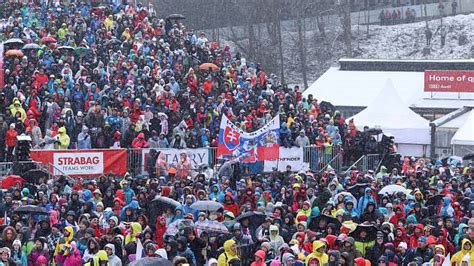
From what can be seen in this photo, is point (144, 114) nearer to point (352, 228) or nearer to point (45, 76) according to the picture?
point (45, 76)

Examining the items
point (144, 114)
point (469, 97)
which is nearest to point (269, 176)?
point (144, 114)

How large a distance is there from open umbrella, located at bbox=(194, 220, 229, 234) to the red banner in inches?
278

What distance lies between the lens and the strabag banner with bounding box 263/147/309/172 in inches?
1265

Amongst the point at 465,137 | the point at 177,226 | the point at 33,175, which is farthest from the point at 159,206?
the point at 465,137

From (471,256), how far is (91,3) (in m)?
22.3

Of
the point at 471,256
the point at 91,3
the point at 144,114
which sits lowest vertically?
the point at 471,256

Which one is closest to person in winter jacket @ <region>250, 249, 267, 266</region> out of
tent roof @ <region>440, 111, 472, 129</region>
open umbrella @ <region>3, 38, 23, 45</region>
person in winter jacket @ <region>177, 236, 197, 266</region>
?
person in winter jacket @ <region>177, 236, 197, 266</region>

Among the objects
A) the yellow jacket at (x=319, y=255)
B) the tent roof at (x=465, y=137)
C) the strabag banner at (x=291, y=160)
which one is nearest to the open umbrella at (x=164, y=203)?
the yellow jacket at (x=319, y=255)

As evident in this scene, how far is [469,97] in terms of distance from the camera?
55.7 m

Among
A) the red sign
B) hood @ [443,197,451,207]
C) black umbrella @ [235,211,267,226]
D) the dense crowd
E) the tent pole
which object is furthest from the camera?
the red sign

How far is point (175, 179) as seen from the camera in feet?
92.6

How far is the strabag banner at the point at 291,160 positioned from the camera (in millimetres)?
32125

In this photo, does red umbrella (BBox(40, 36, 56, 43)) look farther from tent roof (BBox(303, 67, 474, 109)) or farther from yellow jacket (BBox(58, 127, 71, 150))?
tent roof (BBox(303, 67, 474, 109))

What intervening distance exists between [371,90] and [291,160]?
25.7 meters
